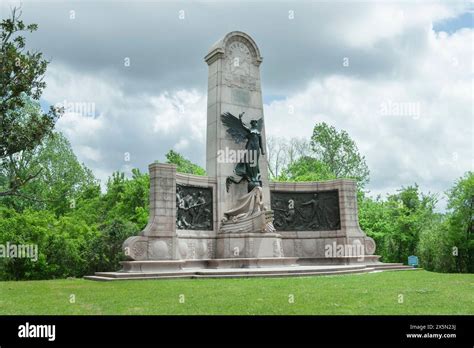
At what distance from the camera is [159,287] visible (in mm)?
13445

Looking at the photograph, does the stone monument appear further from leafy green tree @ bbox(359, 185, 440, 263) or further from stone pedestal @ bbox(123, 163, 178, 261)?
leafy green tree @ bbox(359, 185, 440, 263)

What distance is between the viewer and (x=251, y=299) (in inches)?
413

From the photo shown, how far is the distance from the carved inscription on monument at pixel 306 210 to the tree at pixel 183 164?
22.1m

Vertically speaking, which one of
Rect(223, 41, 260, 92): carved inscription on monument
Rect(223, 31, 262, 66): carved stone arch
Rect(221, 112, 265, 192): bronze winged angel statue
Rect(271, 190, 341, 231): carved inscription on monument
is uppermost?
Rect(223, 31, 262, 66): carved stone arch

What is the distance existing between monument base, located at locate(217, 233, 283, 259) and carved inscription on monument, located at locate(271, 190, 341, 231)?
2.61 metres

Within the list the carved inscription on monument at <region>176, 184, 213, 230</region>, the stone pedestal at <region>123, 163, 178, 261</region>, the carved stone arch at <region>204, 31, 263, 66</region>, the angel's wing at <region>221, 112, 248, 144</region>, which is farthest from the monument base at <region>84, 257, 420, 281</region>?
the carved stone arch at <region>204, 31, 263, 66</region>

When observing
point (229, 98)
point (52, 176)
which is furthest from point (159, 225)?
point (52, 176)

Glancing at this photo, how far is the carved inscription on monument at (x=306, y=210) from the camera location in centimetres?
2358

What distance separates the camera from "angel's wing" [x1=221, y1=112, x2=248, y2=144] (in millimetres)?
22469

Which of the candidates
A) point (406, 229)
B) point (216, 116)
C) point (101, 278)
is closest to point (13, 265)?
point (101, 278)

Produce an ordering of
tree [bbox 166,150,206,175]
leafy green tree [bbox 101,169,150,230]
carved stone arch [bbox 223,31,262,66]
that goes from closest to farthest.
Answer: carved stone arch [bbox 223,31,262,66] < leafy green tree [bbox 101,169,150,230] < tree [bbox 166,150,206,175]

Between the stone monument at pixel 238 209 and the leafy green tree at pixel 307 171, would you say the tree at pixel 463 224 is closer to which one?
the stone monument at pixel 238 209

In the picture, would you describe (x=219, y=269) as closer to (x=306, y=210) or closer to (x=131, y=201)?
(x=306, y=210)
